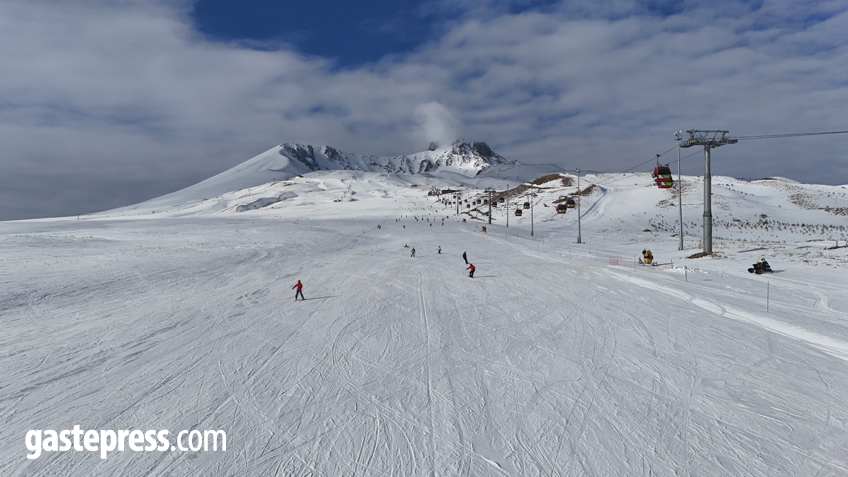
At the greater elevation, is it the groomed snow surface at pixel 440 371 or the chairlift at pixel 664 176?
the chairlift at pixel 664 176

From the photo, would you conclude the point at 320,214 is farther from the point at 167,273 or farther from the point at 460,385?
the point at 460,385

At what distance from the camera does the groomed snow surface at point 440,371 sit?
591cm

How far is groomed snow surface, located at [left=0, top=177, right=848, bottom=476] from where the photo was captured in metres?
5.91

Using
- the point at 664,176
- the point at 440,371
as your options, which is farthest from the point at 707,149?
the point at 440,371

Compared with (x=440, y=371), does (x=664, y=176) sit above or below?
above

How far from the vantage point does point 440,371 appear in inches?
347

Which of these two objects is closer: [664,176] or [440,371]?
[440,371]

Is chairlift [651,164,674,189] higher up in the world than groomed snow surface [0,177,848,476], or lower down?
higher up

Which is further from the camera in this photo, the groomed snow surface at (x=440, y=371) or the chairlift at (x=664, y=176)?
the chairlift at (x=664, y=176)

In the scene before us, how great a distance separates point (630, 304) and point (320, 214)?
81379 millimetres

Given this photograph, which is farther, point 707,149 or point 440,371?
point 707,149

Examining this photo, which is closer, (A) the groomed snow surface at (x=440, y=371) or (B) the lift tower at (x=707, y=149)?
(A) the groomed snow surface at (x=440, y=371)

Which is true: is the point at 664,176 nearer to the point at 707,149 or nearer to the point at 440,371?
the point at 707,149

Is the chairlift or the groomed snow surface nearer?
the groomed snow surface
